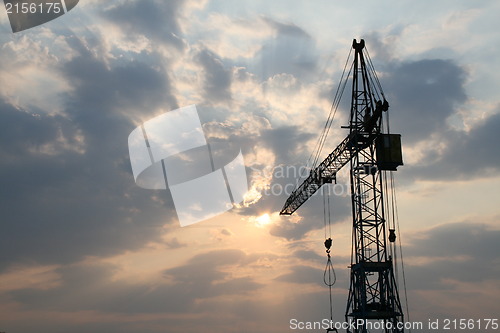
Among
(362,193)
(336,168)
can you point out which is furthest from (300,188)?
(362,193)

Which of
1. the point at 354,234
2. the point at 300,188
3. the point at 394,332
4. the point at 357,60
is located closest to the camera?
the point at 394,332

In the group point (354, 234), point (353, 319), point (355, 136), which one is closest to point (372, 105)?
point (355, 136)

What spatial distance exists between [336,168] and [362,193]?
944 centimetres

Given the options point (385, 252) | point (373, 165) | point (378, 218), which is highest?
point (373, 165)

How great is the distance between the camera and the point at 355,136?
73.8m

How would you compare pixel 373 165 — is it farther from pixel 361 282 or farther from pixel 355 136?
pixel 361 282

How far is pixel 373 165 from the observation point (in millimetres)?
72688

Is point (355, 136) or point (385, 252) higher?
point (355, 136)

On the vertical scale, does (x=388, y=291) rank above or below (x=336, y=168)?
below

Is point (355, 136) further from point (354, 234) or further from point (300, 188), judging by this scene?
point (300, 188)

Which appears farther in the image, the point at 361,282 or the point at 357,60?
the point at 357,60

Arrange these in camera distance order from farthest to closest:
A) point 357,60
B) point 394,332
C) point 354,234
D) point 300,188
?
point 300,188 < point 357,60 < point 354,234 < point 394,332

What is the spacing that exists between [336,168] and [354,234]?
44.5 feet

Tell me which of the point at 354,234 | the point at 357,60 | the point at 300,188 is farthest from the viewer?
the point at 300,188
